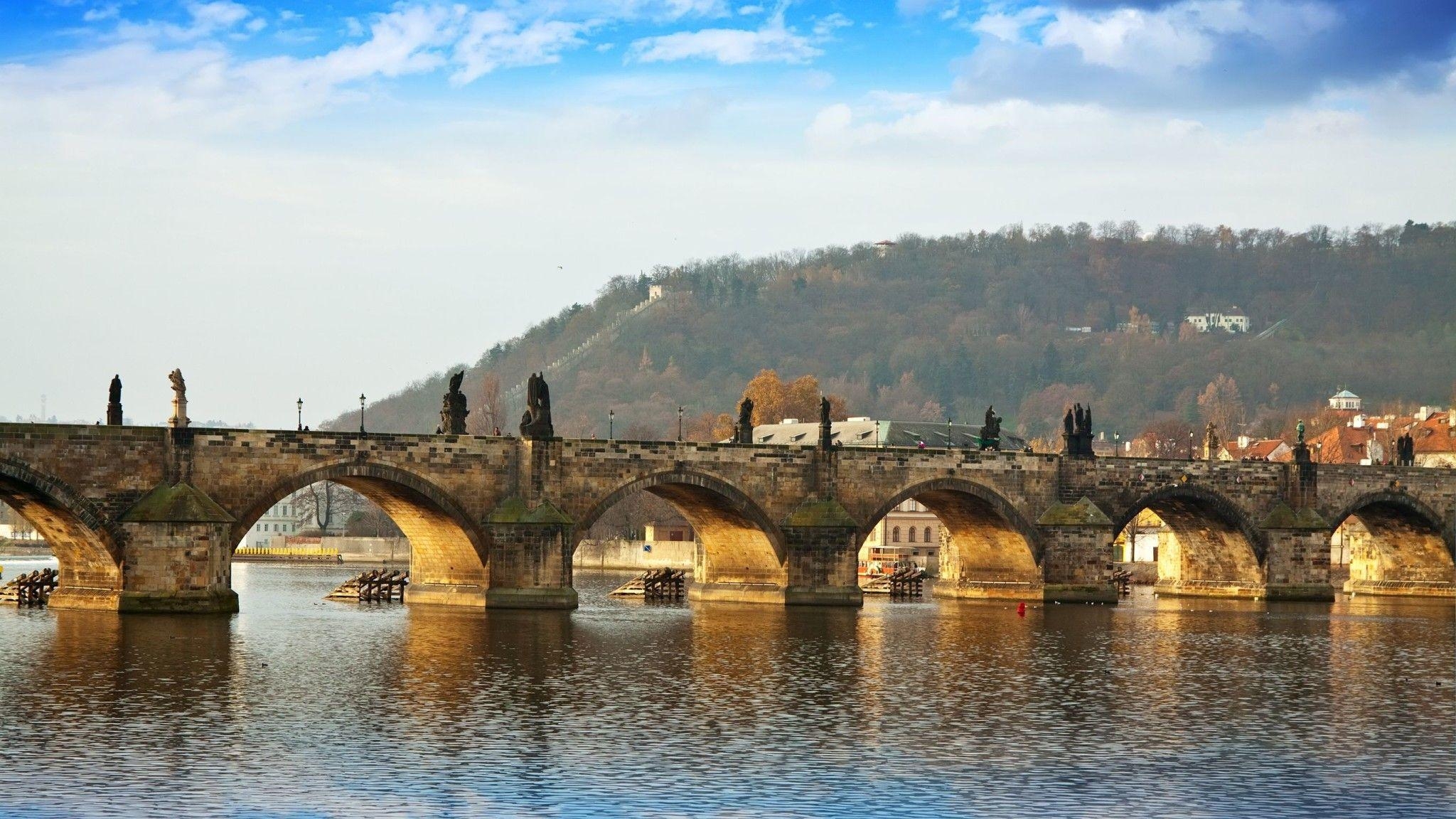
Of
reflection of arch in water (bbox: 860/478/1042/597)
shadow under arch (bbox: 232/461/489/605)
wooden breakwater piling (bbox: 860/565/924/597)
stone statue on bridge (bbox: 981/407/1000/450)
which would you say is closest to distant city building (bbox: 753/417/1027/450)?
wooden breakwater piling (bbox: 860/565/924/597)

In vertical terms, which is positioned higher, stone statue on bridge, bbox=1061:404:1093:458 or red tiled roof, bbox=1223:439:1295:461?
red tiled roof, bbox=1223:439:1295:461

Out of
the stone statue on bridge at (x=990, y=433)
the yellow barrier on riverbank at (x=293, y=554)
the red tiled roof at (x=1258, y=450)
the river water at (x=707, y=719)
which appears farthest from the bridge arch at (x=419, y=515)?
the red tiled roof at (x=1258, y=450)

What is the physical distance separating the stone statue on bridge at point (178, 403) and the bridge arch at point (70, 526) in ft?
10.8

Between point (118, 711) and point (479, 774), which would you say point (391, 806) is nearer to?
point (479, 774)

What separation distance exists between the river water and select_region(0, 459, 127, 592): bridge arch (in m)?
1.41

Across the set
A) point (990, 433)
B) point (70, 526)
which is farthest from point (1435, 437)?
point (70, 526)

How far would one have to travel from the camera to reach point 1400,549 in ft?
293

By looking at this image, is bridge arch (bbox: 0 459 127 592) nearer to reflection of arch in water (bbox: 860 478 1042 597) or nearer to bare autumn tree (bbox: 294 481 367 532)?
reflection of arch in water (bbox: 860 478 1042 597)

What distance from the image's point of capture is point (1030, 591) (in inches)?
2872

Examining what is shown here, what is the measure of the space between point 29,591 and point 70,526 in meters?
12.0

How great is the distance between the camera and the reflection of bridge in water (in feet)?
178

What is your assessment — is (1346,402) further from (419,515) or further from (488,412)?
(419,515)

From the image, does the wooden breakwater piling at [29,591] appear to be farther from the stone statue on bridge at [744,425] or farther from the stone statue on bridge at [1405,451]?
the stone statue on bridge at [1405,451]

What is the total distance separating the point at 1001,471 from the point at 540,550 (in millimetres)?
19075
